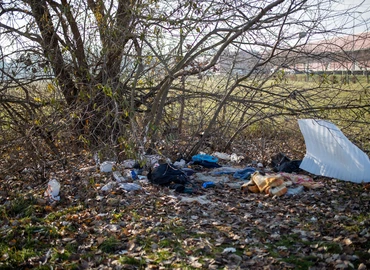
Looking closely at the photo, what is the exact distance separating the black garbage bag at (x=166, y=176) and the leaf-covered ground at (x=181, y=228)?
0.44 ft

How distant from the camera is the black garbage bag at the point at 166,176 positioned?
575 cm

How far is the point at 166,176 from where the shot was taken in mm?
5773

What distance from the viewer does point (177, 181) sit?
5777 mm

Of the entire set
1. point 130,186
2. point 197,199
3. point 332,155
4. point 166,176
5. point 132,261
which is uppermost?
point 332,155

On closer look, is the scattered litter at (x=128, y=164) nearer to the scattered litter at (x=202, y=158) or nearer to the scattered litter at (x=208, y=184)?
the scattered litter at (x=202, y=158)

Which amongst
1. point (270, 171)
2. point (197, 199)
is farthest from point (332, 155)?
point (197, 199)

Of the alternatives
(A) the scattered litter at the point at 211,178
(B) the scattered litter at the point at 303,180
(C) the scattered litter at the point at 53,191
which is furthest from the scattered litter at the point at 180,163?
(C) the scattered litter at the point at 53,191

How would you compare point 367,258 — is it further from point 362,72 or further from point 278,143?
point 278,143

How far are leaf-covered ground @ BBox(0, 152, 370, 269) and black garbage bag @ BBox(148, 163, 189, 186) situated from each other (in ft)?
0.44

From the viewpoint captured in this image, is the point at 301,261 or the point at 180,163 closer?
the point at 301,261

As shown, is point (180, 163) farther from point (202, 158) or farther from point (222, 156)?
point (222, 156)

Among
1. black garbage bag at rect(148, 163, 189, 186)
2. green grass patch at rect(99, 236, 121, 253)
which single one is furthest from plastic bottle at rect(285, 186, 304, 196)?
green grass patch at rect(99, 236, 121, 253)

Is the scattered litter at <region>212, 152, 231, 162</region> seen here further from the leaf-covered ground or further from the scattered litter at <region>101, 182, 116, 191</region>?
the scattered litter at <region>101, 182, 116, 191</region>

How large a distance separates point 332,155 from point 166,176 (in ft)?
8.59
